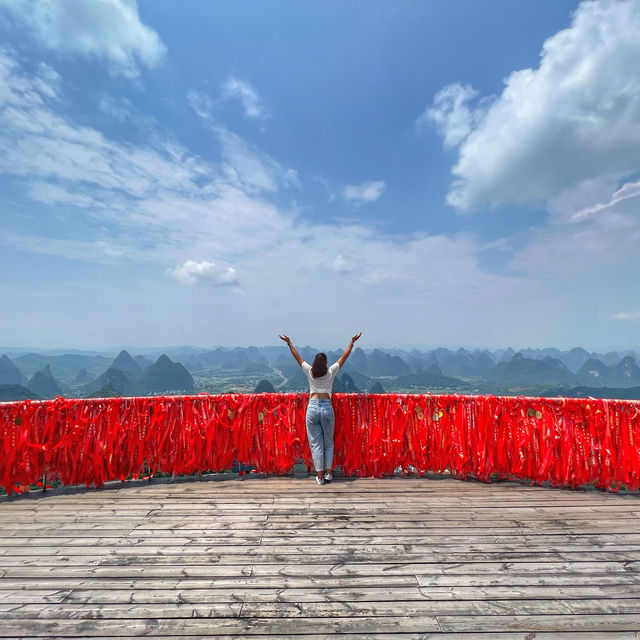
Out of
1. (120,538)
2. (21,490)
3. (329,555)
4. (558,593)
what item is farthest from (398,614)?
(21,490)

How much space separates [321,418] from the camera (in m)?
6.11

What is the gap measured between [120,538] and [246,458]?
2.43 meters

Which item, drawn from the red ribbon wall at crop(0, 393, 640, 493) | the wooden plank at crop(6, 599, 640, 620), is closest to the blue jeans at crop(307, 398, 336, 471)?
the red ribbon wall at crop(0, 393, 640, 493)

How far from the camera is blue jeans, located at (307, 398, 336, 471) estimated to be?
20.0 feet

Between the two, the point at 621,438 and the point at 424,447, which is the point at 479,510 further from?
the point at 621,438

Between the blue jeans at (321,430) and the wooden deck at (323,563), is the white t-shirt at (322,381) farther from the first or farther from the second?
the wooden deck at (323,563)

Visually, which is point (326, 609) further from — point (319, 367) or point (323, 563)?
point (319, 367)

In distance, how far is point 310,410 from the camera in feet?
20.2

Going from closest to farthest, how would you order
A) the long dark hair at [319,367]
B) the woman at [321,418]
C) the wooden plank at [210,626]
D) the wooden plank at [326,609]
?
the wooden plank at [210,626], the wooden plank at [326,609], the long dark hair at [319,367], the woman at [321,418]

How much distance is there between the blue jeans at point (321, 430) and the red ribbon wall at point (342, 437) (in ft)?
1.32

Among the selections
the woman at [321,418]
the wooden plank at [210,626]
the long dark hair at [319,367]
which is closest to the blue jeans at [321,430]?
the woman at [321,418]

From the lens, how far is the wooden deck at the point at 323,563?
3.09 metres

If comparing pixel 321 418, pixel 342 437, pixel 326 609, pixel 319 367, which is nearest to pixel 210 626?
pixel 326 609

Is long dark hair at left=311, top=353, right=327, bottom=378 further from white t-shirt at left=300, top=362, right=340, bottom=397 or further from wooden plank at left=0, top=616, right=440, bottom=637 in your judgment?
wooden plank at left=0, top=616, right=440, bottom=637
